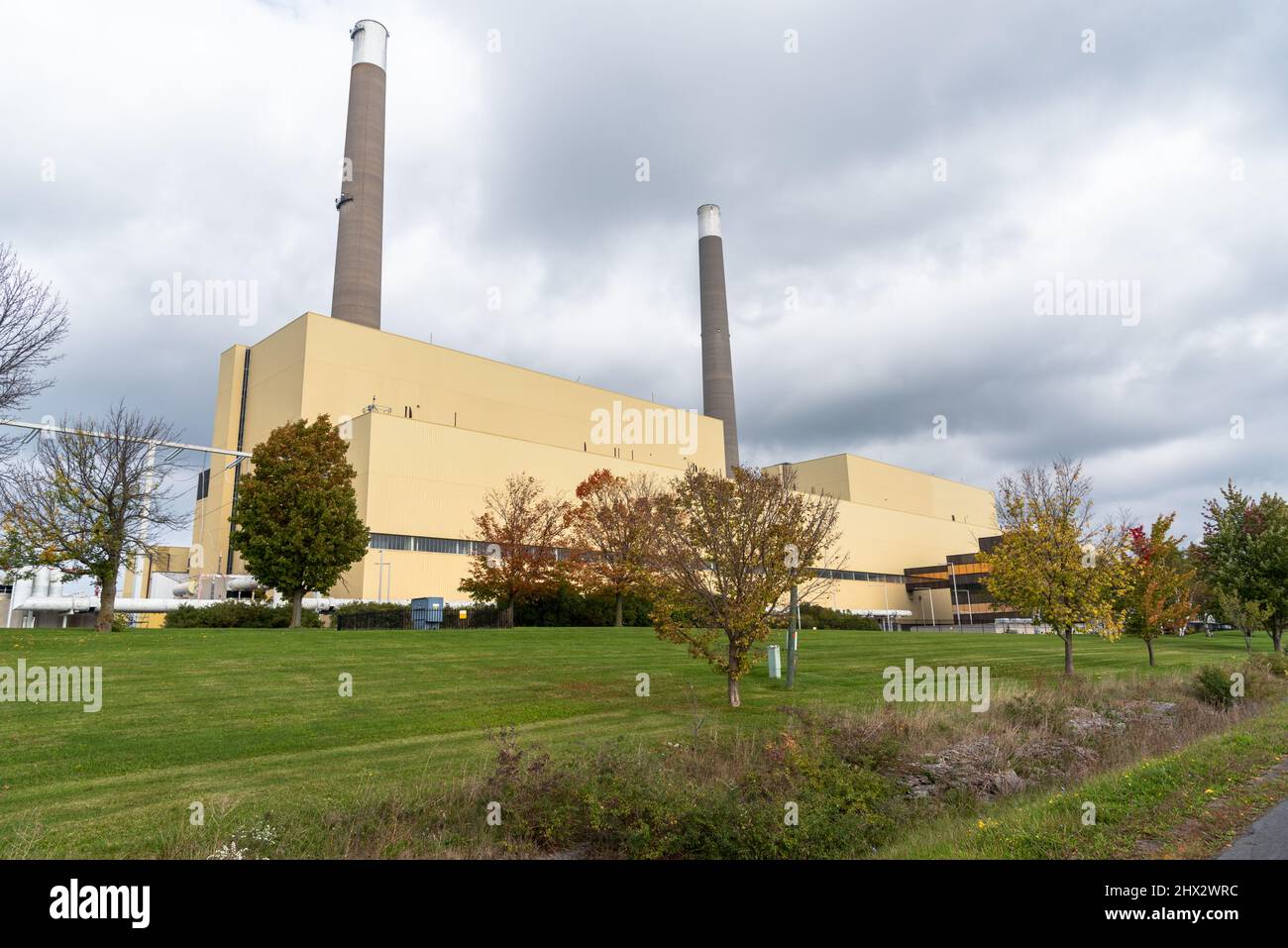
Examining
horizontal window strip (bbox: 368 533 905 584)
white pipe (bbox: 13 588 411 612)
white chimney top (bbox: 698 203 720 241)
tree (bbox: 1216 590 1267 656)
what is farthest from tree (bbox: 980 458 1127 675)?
white chimney top (bbox: 698 203 720 241)

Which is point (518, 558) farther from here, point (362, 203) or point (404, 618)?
point (362, 203)

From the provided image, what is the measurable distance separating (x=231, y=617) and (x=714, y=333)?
50.7m

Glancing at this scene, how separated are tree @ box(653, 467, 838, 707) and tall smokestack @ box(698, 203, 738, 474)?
5632 centimetres

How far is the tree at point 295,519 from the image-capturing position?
3038cm

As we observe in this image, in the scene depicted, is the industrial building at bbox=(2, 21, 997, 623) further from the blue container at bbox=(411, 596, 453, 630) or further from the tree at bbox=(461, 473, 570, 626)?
the tree at bbox=(461, 473, 570, 626)

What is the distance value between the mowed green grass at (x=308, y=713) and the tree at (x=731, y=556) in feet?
5.45

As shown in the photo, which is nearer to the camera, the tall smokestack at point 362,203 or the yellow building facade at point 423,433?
the yellow building facade at point 423,433

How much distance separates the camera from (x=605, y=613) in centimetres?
4309

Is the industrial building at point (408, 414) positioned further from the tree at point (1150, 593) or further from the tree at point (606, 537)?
the tree at point (1150, 593)

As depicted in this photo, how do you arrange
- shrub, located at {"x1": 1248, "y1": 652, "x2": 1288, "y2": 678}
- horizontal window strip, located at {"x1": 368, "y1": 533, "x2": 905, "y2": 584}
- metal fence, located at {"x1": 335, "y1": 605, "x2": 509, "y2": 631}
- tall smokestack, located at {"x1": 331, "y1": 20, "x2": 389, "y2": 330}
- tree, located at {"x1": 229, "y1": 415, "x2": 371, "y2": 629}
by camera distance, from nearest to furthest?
shrub, located at {"x1": 1248, "y1": 652, "x2": 1288, "y2": 678}, tree, located at {"x1": 229, "y1": 415, "x2": 371, "y2": 629}, metal fence, located at {"x1": 335, "y1": 605, "x2": 509, "y2": 631}, horizontal window strip, located at {"x1": 368, "y1": 533, "x2": 905, "y2": 584}, tall smokestack, located at {"x1": 331, "y1": 20, "x2": 389, "y2": 330}

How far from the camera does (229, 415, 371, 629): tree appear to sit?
99.7ft
